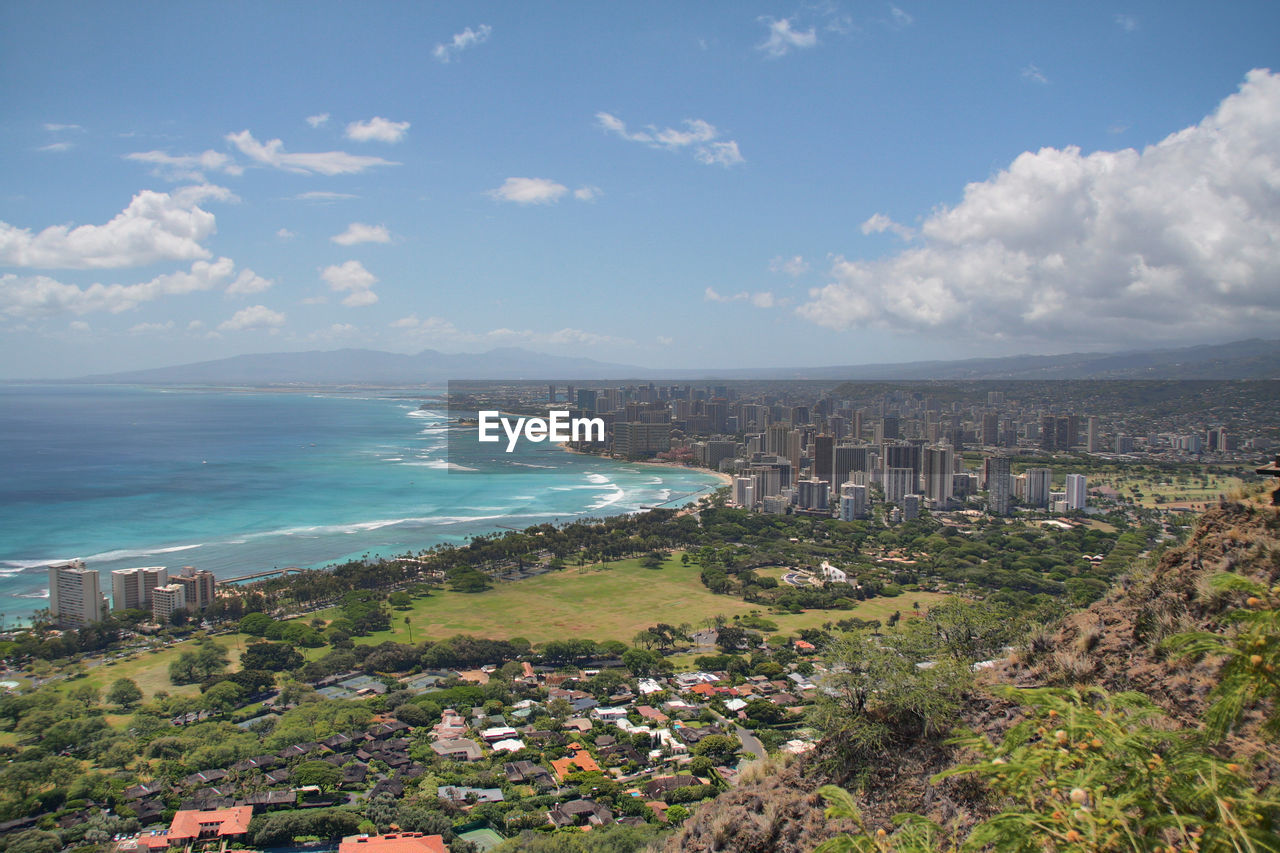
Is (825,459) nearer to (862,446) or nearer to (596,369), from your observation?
(862,446)

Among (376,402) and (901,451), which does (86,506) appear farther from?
(376,402)

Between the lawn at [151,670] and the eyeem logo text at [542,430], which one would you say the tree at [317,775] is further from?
the eyeem logo text at [542,430]

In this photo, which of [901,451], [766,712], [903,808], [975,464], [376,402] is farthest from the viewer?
[376,402]

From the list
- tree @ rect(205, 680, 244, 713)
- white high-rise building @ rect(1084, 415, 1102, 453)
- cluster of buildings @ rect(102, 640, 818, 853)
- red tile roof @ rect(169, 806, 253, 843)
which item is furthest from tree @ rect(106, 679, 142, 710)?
white high-rise building @ rect(1084, 415, 1102, 453)

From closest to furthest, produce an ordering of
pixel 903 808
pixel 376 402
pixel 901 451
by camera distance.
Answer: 1. pixel 903 808
2. pixel 901 451
3. pixel 376 402

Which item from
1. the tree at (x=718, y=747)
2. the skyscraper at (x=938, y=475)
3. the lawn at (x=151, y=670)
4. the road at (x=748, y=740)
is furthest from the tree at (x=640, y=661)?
the skyscraper at (x=938, y=475)

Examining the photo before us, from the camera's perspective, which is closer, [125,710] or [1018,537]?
[125,710]

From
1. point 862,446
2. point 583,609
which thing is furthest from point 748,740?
point 862,446

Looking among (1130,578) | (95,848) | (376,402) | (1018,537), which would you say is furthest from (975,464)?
(376,402)

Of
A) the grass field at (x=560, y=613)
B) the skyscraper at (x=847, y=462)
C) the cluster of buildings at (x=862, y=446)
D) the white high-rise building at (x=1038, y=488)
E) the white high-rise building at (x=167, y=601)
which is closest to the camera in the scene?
the grass field at (x=560, y=613)
